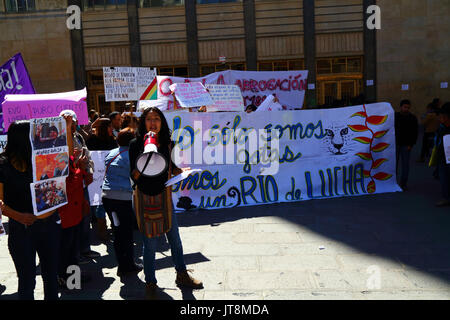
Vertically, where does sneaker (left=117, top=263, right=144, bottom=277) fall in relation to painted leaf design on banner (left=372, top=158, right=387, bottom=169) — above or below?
below

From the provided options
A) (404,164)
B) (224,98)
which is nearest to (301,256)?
(404,164)

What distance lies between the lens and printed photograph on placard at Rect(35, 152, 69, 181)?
3.16m

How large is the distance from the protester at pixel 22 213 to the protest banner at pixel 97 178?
255 centimetres

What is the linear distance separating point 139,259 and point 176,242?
3.92 ft

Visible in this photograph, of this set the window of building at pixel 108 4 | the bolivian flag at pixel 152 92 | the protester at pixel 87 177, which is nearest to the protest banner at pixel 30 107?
the protester at pixel 87 177

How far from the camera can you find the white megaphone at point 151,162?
3.49 m

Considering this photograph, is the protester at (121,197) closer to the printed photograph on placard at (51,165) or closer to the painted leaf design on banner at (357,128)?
the printed photograph on placard at (51,165)

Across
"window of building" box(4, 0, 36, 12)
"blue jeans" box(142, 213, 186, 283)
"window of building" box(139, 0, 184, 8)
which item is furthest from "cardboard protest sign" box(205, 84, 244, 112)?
"window of building" box(4, 0, 36, 12)

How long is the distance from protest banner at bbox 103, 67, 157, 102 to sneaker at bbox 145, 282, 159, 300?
677 cm

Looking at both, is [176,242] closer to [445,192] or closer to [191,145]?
[191,145]

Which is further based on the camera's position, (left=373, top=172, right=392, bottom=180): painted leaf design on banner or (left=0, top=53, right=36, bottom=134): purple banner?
(left=373, top=172, right=392, bottom=180): painted leaf design on banner

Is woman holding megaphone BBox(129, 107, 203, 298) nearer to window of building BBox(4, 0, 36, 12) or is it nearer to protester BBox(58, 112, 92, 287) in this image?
protester BBox(58, 112, 92, 287)

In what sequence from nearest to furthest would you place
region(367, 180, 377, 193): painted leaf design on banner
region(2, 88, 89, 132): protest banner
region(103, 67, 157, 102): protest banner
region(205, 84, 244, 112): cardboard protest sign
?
region(2, 88, 89, 132): protest banner < region(367, 180, 377, 193): painted leaf design on banner < region(205, 84, 244, 112): cardboard protest sign < region(103, 67, 157, 102): protest banner
